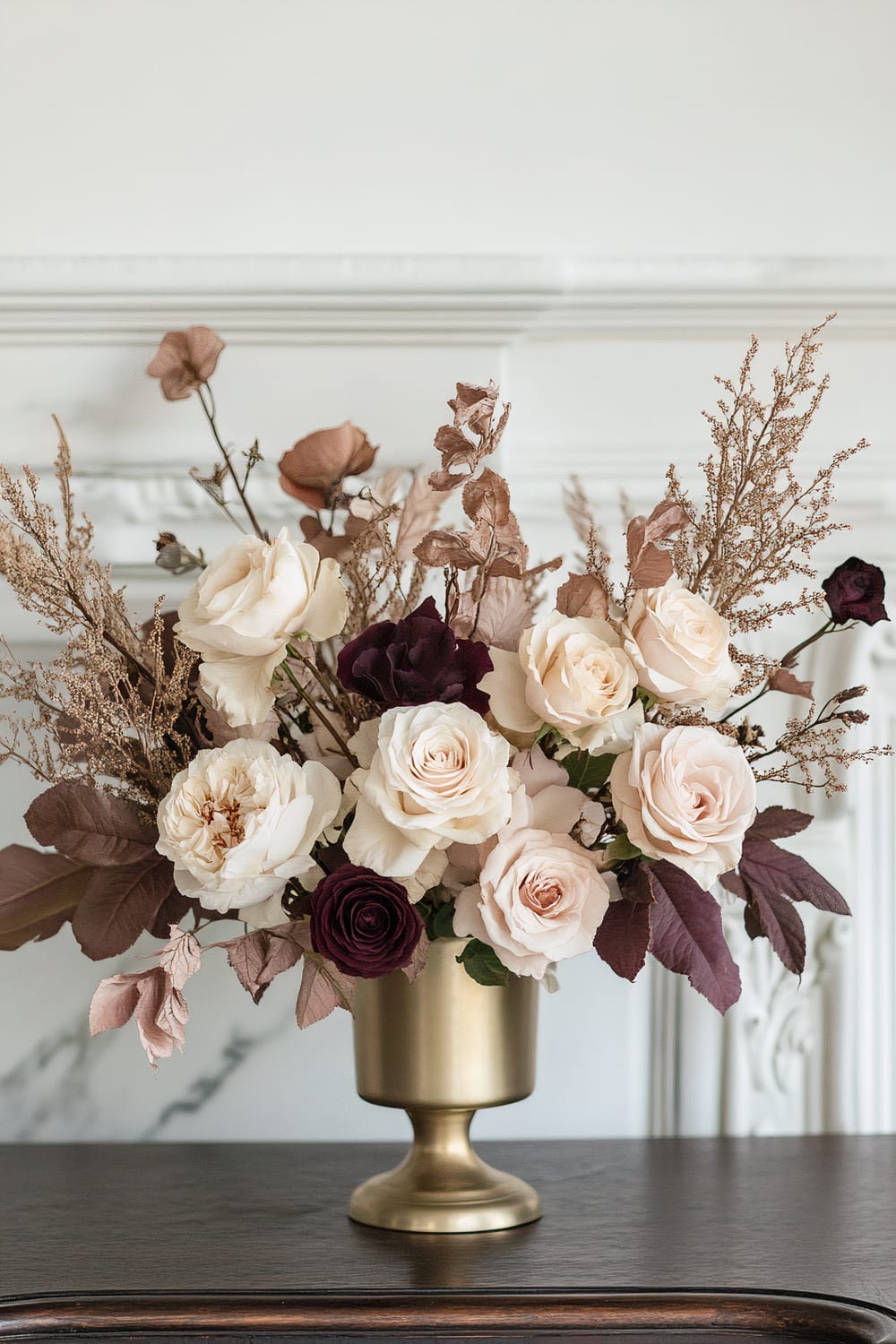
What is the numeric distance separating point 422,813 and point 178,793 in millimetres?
138

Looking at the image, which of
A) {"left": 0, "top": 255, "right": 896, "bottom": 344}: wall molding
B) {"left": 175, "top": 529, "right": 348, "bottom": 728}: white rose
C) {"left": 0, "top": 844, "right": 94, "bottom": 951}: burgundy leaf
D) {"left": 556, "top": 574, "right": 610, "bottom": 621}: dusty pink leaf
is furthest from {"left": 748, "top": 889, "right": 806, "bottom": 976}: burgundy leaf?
{"left": 0, "top": 255, "right": 896, "bottom": 344}: wall molding

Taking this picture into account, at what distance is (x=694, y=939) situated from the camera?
0.67 m

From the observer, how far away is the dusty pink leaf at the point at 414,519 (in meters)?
0.82

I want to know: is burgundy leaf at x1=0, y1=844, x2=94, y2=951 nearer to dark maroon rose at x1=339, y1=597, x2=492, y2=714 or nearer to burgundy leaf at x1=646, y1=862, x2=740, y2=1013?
dark maroon rose at x1=339, y1=597, x2=492, y2=714

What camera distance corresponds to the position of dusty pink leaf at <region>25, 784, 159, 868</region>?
0.72 m

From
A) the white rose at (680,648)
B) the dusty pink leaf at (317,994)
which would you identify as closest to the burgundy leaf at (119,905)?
the dusty pink leaf at (317,994)

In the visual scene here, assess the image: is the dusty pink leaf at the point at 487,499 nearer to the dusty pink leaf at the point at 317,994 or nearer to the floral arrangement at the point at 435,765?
the floral arrangement at the point at 435,765

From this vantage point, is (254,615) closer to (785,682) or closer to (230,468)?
(230,468)

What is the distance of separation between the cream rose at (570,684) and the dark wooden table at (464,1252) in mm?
→ 295

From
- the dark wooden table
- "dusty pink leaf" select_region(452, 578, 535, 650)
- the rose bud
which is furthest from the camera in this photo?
the rose bud

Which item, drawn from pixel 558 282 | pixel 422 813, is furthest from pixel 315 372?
pixel 422 813

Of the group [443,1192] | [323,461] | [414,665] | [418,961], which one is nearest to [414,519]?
[323,461]

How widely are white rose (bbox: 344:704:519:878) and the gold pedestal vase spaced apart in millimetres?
114

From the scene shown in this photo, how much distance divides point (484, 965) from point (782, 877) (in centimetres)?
20
